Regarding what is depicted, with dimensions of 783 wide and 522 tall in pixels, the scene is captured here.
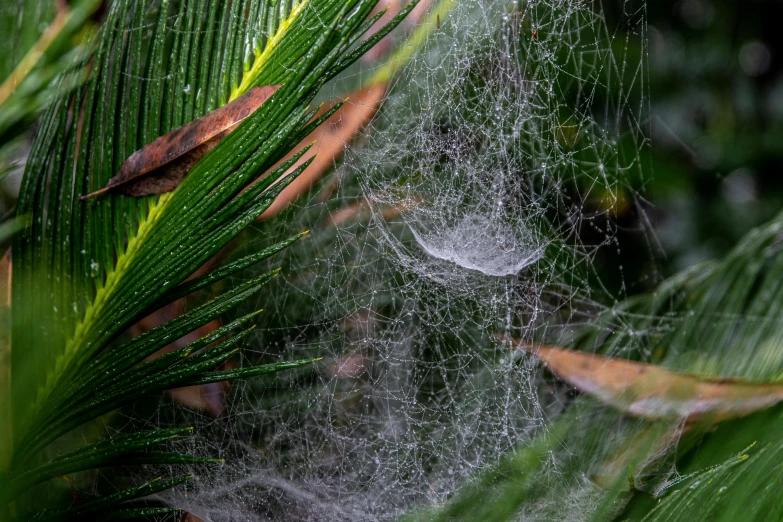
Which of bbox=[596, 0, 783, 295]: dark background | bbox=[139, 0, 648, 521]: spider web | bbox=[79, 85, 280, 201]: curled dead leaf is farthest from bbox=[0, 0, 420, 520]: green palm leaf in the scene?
bbox=[596, 0, 783, 295]: dark background

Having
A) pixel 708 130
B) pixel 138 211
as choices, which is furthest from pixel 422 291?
pixel 708 130

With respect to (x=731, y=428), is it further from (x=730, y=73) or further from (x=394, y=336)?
(x=730, y=73)

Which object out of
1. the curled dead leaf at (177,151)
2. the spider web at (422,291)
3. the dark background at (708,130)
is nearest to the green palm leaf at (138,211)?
the curled dead leaf at (177,151)

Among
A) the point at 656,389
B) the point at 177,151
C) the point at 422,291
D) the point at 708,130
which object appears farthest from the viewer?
the point at 708,130

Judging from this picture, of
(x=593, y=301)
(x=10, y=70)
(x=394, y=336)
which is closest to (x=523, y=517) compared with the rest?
(x=394, y=336)

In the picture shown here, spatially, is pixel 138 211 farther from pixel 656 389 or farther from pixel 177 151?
pixel 656 389

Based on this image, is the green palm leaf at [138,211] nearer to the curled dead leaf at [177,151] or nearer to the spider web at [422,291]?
the curled dead leaf at [177,151]
